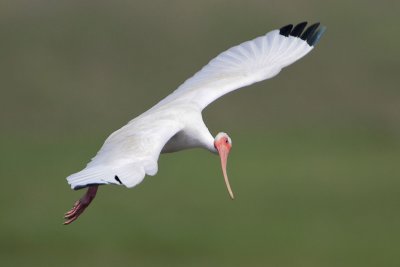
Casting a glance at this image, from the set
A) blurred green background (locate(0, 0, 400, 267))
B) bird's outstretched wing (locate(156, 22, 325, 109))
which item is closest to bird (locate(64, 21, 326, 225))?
bird's outstretched wing (locate(156, 22, 325, 109))

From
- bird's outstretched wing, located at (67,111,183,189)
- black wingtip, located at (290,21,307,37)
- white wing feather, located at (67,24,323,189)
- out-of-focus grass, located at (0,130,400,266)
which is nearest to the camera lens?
bird's outstretched wing, located at (67,111,183,189)

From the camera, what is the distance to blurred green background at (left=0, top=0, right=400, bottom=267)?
2805 centimetres

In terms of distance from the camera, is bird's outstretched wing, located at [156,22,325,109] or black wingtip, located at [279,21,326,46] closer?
bird's outstretched wing, located at [156,22,325,109]

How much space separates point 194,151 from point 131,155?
16.4 m

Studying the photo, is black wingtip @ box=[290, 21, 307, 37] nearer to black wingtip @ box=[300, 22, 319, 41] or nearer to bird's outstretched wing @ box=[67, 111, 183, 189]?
black wingtip @ box=[300, 22, 319, 41]

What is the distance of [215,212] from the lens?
29188 millimetres

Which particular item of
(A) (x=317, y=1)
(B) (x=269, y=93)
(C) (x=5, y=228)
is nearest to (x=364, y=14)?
(A) (x=317, y=1)

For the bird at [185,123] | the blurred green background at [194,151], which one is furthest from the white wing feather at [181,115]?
the blurred green background at [194,151]

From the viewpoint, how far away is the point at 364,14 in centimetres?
3878

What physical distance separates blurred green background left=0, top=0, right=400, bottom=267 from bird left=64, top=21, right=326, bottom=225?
7265mm

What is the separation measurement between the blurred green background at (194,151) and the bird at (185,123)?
727 cm

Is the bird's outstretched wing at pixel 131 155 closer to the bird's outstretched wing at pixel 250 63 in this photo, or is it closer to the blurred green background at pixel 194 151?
the bird's outstretched wing at pixel 250 63

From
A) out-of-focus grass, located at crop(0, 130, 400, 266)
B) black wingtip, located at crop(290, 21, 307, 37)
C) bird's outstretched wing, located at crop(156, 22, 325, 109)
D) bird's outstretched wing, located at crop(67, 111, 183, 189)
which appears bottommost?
bird's outstretched wing, located at crop(67, 111, 183, 189)

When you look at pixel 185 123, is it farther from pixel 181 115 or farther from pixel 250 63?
pixel 250 63
